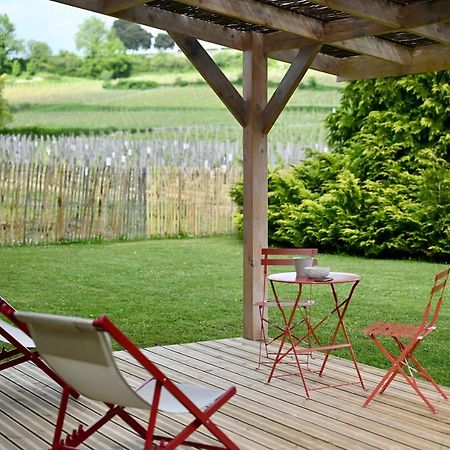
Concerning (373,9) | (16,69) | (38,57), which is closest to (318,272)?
(373,9)

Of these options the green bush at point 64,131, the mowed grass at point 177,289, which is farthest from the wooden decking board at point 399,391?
the green bush at point 64,131

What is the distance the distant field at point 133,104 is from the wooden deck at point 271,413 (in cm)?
2121

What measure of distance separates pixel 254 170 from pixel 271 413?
2.33m

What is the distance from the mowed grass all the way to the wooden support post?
103cm

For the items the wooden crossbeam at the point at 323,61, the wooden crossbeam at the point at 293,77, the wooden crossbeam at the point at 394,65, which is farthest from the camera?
the wooden crossbeam at the point at 323,61

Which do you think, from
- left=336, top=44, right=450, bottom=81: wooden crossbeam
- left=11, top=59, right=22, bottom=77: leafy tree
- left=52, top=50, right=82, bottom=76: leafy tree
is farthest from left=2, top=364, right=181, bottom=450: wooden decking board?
left=52, top=50, right=82, bottom=76: leafy tree

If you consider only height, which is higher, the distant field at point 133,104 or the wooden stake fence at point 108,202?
the distant field at point 133,104

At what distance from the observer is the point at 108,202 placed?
1350 centimetres

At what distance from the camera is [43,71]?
2786cm

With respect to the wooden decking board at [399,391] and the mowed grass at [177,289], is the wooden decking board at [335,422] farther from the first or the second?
the mowed grass at [177,289]

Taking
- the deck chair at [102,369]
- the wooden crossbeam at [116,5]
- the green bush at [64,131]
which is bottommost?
the deck chair at [102,369]

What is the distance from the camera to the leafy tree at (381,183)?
12594 millimetres

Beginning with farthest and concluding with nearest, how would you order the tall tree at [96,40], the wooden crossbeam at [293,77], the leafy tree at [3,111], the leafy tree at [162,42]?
the leafy tree at [162,42] → the tall tree at [96,40] → the leafy tree at [3,111] → the wooden crossbeam at [293,77]

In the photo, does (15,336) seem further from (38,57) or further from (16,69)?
(38,57)
